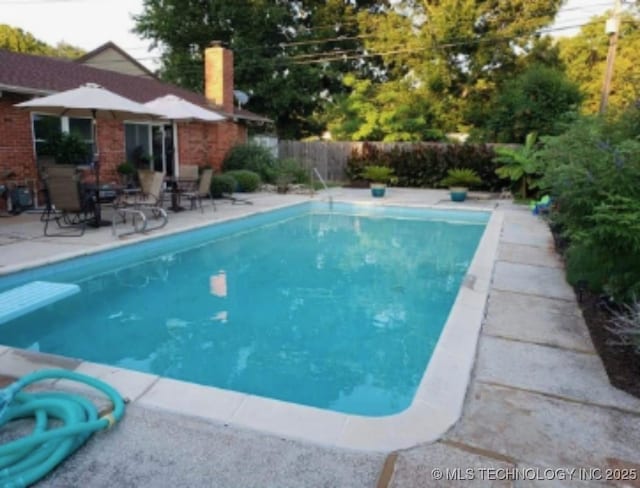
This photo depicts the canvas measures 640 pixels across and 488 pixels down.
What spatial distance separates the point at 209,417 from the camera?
111 inches

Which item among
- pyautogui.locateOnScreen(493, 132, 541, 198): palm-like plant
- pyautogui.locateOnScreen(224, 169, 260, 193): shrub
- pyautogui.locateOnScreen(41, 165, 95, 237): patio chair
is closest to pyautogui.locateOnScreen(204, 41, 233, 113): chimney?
pyautogui.locateOnScreen(224, 169, 260, 193): shrub

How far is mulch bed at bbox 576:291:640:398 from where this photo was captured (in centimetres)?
328

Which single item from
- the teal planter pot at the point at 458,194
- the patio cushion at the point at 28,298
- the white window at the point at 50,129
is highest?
the white window at the point at 50,129

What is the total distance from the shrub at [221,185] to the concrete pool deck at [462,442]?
34.2 feet

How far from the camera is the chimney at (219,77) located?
55.9 ft

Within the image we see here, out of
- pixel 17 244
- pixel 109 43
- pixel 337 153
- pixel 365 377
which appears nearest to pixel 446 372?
pixel 365 377

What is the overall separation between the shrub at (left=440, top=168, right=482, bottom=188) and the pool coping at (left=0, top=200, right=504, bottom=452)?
42.3 ft

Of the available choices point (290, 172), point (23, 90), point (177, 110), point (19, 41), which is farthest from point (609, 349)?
point (19, 41)

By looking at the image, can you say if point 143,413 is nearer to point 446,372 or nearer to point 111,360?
point 111,360

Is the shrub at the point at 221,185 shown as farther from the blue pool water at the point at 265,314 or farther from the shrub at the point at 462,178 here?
the shrub at the point at 462,178

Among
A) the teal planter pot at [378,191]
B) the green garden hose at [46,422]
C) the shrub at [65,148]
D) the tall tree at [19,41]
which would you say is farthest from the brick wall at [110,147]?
the tall tree at [19,41]

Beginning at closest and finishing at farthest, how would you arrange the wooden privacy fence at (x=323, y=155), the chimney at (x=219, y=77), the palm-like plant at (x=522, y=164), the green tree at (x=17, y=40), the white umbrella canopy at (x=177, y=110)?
the white umbrella canopy at (x=177, y=110) → the palm-like plant at (x=522, y=164) → the chimney at (x=219, y=77) → the wooden privacy fence at (x=323, y=155) → the green tree at (x=17, y=40)

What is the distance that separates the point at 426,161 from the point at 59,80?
12.0 meters

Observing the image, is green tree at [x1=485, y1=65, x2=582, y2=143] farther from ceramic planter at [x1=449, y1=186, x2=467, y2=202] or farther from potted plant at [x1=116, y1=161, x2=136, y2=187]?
potted plant at [x1=116, y1=161, x2=136, y2=187]
